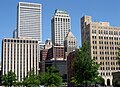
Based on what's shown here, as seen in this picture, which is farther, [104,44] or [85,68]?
[104,44]

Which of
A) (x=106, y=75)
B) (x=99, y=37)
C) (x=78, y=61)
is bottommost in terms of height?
(x=106, y=75)

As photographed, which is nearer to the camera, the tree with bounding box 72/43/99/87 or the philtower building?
the tree with bounding box 72/43/99/87

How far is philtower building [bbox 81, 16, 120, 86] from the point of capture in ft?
537

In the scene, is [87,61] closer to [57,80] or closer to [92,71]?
[92,71]

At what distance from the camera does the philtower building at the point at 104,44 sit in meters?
164

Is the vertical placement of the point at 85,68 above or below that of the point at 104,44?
below

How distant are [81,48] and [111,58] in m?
106

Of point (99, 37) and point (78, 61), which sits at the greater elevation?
point (99, 37)

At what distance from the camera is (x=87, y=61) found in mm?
62156

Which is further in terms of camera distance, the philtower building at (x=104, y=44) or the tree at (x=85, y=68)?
the philtower building at (x=104, y=44)

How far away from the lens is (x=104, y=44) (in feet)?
554

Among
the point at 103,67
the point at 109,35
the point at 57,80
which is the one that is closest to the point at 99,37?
the point at 109,35

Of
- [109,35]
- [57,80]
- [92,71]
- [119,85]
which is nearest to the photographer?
[92,71]

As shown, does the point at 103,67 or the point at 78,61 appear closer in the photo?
the point at 78,61
